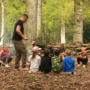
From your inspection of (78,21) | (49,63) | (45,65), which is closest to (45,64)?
(45,65)

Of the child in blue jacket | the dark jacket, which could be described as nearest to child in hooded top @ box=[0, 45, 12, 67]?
the dark jacket

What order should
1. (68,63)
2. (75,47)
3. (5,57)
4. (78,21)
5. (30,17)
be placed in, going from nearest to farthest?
(68,63) < (5,57) < (30,17) < (75,47) < (78,21)

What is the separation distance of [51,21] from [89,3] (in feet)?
60.5

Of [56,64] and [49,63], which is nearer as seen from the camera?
[56,64]

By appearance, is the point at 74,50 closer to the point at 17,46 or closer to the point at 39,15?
the point at 39,15

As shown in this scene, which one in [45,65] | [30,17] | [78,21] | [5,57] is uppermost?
[78,21]

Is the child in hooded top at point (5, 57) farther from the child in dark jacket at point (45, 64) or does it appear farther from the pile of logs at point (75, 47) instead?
the pile of logs at point (75, 47)

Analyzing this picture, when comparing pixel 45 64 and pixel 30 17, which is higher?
pixel 30 17

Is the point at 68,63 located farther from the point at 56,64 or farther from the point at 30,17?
the point at 30,17

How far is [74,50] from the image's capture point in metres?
18.4

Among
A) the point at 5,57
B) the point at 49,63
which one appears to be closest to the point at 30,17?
the point at 5,57

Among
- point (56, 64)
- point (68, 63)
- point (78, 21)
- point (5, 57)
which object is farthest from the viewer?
point (78, 21)

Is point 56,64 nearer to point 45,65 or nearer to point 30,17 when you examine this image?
point 45,65

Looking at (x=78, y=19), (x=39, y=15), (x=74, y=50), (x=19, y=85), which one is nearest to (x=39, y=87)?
(x=19, y=85)
